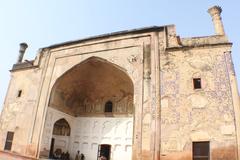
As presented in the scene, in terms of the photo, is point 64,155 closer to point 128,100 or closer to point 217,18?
point 128,100

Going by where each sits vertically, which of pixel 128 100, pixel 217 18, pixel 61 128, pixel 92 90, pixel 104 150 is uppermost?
pixel 217 18

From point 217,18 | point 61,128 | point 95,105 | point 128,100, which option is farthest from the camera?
point 95,105

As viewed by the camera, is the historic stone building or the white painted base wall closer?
the historic stone building

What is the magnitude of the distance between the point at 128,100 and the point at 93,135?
262cm

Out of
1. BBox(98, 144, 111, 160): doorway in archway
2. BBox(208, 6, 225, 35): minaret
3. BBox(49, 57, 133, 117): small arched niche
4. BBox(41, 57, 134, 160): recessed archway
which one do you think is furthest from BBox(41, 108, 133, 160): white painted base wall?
BBox(208, 6, 225, 35): minaret

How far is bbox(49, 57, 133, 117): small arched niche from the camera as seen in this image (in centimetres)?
1113

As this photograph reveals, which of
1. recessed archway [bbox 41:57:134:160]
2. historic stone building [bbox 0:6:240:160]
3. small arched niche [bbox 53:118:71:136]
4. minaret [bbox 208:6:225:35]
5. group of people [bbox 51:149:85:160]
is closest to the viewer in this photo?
historic stone building [bbox 0:6:240:160]

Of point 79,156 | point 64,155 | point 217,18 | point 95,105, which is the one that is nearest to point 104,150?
point 79,156

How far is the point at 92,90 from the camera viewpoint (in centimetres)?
1255

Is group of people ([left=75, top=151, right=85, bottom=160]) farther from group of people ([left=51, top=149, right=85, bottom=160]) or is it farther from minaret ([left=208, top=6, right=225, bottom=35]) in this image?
minaret ([left=208, top=6, right=225, bottom=35])

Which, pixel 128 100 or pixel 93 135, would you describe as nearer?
pixel 128 100

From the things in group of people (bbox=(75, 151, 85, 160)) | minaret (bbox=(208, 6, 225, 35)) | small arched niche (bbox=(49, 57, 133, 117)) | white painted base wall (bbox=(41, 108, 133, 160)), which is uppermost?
minaret (bbox=(208, 6, 225, 35))

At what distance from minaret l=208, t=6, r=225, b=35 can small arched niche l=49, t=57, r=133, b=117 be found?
434 centimetres

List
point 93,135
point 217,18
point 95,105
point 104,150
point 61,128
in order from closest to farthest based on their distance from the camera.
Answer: point 217,18, point 104,150, point 93,135, point 61,128, point 95,105
